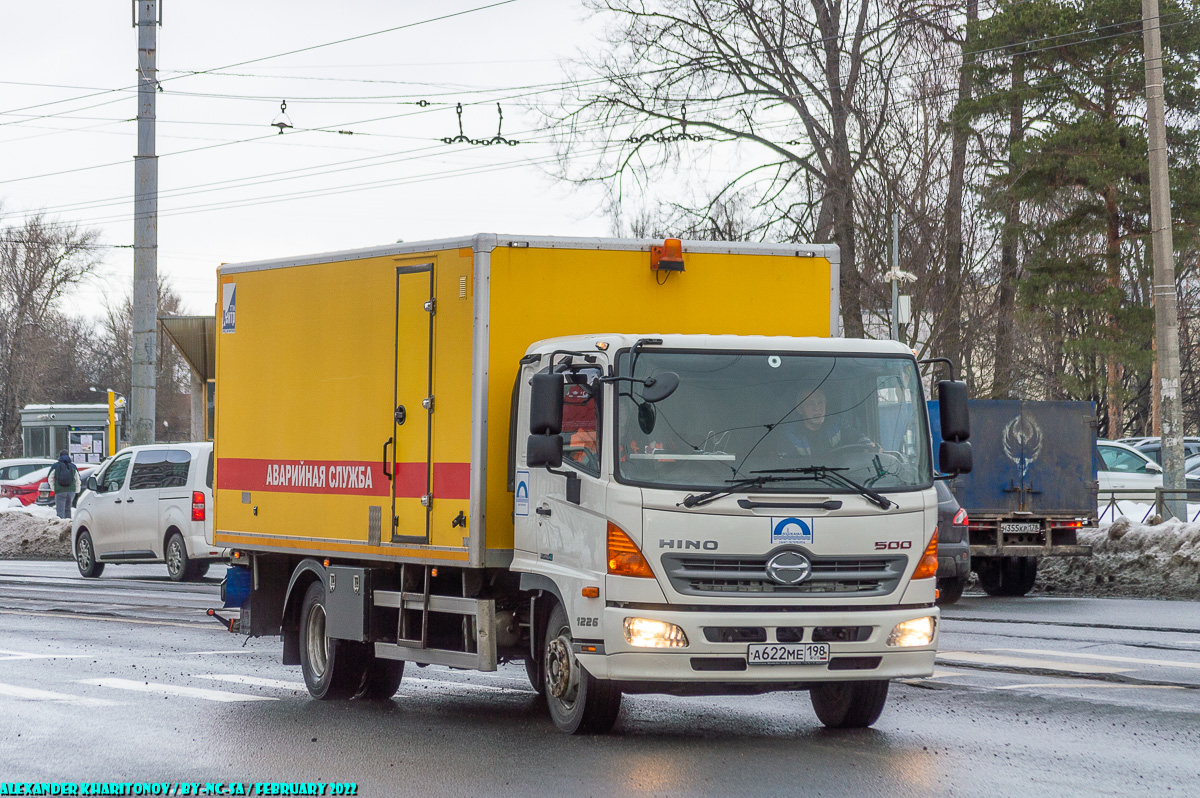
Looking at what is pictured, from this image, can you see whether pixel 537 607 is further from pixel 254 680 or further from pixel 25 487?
pixel 25 487

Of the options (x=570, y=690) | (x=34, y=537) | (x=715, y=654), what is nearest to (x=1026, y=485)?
(x=570, y=690)

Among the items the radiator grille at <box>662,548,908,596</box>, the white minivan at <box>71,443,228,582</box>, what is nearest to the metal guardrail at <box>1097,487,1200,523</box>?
the white minivan at <box>71,443,228,582</box>

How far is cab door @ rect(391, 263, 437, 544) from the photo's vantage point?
941cm

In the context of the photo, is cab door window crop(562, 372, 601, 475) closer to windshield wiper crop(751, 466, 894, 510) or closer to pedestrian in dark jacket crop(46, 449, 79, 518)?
windshield wiper crop(751, 466, 894, 510)

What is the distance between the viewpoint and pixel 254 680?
37.4 feet

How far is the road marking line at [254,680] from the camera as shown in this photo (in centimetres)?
1112

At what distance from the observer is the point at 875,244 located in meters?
34.6

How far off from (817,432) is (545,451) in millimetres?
1443

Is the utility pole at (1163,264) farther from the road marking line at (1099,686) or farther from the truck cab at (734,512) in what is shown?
the truck cab at (734,512)

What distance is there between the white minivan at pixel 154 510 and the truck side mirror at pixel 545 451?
13.7 metres

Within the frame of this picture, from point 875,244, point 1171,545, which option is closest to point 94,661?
point 1171,545

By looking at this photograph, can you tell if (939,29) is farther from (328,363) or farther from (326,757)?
(326,757)

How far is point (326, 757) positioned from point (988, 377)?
34879 mm

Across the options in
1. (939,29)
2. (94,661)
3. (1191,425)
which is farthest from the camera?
(1191,425)
